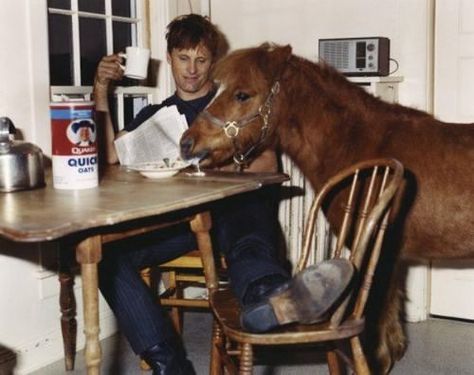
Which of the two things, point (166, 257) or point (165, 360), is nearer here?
point (165, 360)

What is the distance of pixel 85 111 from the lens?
1734 millimetres

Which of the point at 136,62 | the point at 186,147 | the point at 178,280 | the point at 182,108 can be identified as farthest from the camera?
the point at 178,280

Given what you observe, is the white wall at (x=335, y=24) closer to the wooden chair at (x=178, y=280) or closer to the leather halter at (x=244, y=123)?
the leather halter at (x=244, y=123)

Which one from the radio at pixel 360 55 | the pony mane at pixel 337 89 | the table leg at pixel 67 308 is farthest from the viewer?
the radio at pixel 360 55

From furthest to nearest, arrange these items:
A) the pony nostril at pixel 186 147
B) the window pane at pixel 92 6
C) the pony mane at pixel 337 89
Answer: the window pane at pixel 92 6
the pony mane at pixel 337 89
the pony nostril at pixel 186 147

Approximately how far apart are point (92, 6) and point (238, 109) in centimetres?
107

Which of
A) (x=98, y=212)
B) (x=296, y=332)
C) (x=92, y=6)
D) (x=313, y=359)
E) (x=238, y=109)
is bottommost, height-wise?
(x=313, y=359)

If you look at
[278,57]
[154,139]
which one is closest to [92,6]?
[154,139]

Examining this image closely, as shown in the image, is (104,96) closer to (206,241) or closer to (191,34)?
(191,34)

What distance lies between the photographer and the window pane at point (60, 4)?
2.60 metres

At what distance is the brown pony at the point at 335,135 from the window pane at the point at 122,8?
974 millimetres

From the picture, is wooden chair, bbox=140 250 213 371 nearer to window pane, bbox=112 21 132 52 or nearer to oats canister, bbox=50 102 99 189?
oats canister, bbox=50 102 99 189

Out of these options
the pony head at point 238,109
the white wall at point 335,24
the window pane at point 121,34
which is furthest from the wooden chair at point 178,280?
the white wall at point 335,24

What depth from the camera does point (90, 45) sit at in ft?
9.20
